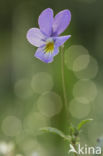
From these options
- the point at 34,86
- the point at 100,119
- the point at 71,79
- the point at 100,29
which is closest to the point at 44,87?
the point at 34,86

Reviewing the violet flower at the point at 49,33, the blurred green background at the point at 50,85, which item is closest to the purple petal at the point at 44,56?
the violet flower at the point at 49,33

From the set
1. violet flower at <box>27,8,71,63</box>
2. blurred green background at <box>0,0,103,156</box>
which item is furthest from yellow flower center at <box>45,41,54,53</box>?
blurred green background at <box>0,0,103,156</box>

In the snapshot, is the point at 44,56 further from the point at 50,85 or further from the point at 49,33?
the point at 50,85

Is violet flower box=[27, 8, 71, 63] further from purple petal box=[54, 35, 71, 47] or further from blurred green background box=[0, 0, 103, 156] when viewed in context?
blurred green background box=[0, 0, 103, 156]

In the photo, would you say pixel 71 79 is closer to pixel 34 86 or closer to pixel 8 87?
pixel 34 86

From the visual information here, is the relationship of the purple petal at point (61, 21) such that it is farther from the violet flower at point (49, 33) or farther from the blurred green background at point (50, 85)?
the blurred green background at point (50, 85)

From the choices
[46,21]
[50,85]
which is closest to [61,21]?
[46,21]
